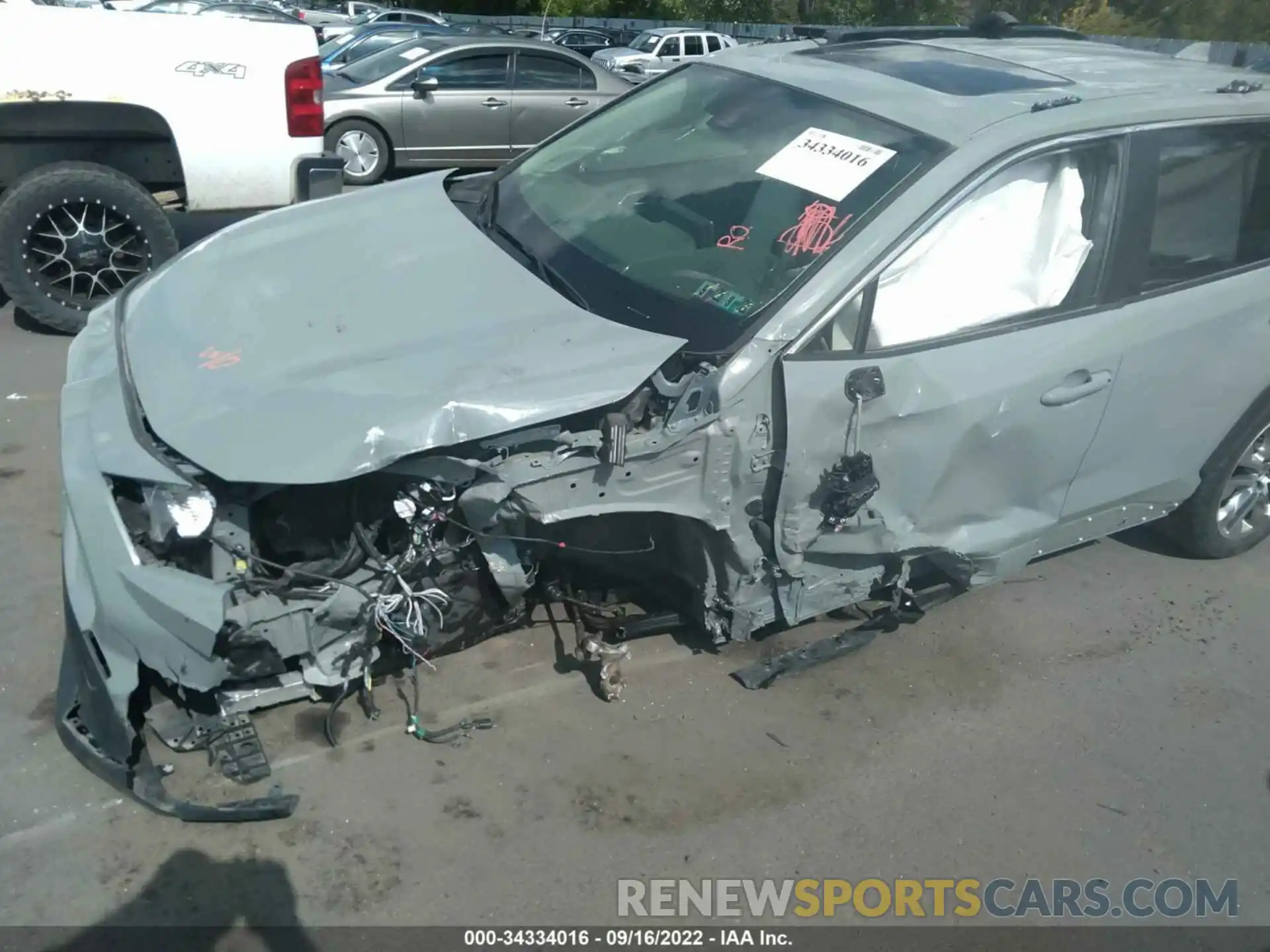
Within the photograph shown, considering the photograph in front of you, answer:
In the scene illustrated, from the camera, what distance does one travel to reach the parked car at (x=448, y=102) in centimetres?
1043

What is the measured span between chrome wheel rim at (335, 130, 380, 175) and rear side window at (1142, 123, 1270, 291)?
8.28 m

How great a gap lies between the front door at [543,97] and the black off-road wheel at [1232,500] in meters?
7.95

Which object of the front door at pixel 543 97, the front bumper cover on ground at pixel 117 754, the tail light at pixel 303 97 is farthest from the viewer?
the front door at pixel 543 97

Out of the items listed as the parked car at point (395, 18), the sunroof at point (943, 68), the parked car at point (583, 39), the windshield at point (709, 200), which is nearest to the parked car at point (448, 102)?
the sunroof at point (943, 68)

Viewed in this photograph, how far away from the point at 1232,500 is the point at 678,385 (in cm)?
278

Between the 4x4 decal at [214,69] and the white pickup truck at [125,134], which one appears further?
the 4x4 decal at [214,69]

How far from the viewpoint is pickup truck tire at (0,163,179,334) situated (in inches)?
220

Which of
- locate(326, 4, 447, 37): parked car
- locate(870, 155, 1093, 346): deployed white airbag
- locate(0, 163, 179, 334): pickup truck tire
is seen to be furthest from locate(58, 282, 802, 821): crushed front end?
locate(326, 4, 447, 37): parked car

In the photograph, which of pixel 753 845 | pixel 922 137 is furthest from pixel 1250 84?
pixel 753 845

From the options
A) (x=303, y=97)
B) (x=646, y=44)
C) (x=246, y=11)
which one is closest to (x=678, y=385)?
(x=303, y=97)

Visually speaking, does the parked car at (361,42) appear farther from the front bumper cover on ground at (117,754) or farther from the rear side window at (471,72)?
the front bumper cover on ground at (117,754)

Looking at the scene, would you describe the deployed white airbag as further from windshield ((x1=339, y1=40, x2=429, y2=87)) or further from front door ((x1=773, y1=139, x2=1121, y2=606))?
→ windshield ((x1=339, y1=40, x2=429, y2=87))

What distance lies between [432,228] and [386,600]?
138cm

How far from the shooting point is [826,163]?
340 centimetres
